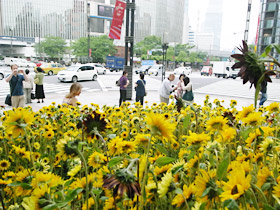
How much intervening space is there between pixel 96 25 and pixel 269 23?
59157 millimetres

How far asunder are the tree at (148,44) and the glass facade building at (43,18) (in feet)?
107

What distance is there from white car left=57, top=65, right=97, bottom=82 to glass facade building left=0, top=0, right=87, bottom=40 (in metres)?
68.7

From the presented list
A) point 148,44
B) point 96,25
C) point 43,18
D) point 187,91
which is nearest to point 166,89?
point 187,91

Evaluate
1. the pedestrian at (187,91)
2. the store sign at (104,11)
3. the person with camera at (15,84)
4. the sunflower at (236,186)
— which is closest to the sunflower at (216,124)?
the sunflower at (236,186)

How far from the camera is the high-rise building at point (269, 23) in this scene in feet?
178

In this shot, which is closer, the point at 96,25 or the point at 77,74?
the point at 77,74

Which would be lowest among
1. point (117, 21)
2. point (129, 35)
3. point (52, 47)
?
point (129, 35)

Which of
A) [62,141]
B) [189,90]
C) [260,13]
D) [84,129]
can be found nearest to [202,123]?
[84,129]

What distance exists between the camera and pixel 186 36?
15688 centimetres

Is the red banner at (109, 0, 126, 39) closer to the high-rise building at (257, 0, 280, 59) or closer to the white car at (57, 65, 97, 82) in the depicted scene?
the white car at (57, 65, 97, 82)

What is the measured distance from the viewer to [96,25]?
96688 mm

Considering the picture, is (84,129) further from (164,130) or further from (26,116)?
(164,130)

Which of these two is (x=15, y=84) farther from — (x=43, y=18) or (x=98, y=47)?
(x=43, y=18)

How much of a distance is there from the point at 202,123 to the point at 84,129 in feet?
5.62
